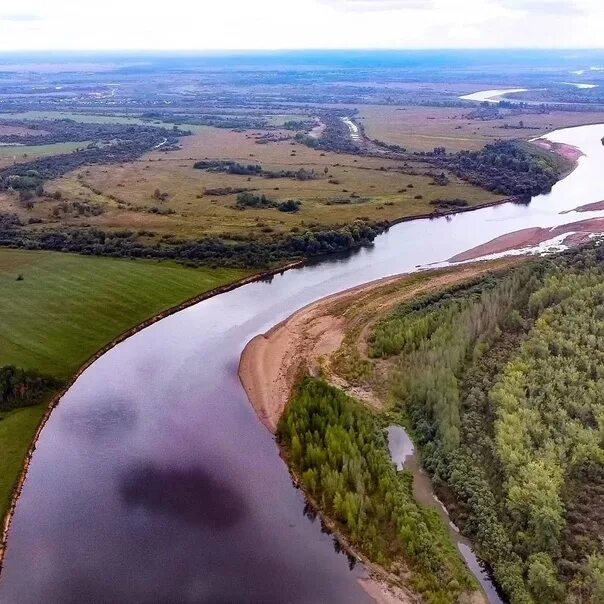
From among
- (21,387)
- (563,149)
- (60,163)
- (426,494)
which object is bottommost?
(426,494)

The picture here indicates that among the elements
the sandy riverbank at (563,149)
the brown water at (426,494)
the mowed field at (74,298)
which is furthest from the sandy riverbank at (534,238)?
the sandy riverbank at (563,149)

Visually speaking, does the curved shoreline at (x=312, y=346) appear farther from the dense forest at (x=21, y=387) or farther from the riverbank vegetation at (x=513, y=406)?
the dense forest at (x=21, y=387)

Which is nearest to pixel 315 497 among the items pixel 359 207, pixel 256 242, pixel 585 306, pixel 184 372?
pixel 184 372

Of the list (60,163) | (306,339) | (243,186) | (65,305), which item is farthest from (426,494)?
(60,163)

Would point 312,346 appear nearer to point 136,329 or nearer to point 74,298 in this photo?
point 136,329

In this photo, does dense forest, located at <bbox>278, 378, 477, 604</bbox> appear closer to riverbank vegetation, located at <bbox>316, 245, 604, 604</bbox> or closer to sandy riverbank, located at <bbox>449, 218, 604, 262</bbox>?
riverbank vegetation, located at <bbox>316, 245, 604, 604</bbox>

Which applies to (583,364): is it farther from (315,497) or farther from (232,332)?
(232,332)

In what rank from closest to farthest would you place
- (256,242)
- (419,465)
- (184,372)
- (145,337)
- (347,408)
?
1. (419,465)
2. (347,408)
3. (184,372)
4. (145,337)
5. (256,242)
